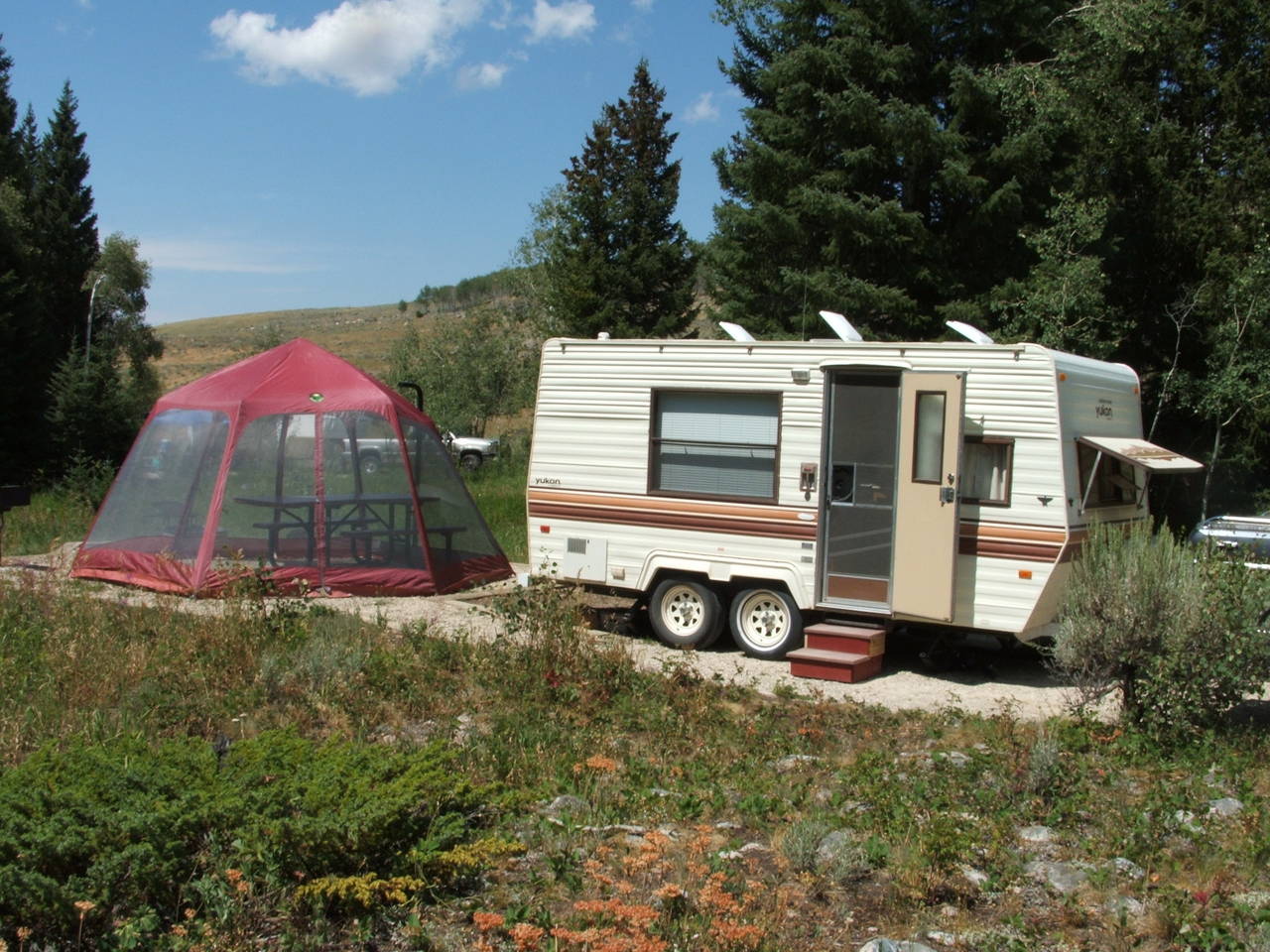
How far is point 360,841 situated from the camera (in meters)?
4.45

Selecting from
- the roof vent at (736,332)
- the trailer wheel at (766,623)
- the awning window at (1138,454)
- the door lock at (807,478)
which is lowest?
the trailer wheel at (766,623)

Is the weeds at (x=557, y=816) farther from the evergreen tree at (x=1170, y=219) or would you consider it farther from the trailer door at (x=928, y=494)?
the evergreen tree at (x=1170, y=219)

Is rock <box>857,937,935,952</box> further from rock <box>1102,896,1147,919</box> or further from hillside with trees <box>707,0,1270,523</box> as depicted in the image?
hillside with trees <box>707,0,1270,523</box>

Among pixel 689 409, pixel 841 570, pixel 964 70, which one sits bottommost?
pixel 841 570

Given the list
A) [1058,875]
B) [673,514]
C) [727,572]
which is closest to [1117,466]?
[727,572]

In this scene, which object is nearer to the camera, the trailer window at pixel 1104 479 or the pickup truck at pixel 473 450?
the trailer window at pixel 1104 479

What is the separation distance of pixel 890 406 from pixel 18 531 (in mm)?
11751

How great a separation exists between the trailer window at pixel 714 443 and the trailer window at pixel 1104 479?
2.49 meters

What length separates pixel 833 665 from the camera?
30.4ft

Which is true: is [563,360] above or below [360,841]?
above

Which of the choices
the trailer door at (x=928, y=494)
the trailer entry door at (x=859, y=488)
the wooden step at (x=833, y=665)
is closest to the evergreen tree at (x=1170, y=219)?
the trailer entry door at (x=859, y=488)

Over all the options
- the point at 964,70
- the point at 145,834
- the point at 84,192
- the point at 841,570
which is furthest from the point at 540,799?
the point at 84,192

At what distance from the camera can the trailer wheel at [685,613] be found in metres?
10.5

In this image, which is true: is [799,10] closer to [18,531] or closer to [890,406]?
[890,406]
